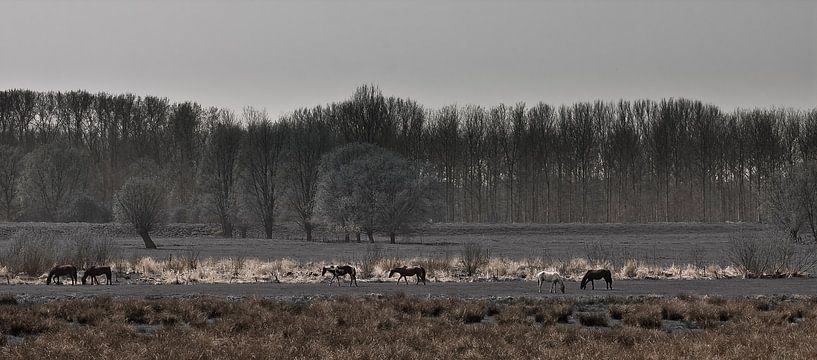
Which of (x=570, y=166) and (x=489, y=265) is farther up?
(x=570, y=166)

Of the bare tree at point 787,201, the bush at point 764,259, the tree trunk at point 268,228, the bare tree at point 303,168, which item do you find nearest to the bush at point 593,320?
the bush at point 764,259

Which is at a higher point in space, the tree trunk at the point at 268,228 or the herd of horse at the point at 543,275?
the tree trunk at the point at 268,228

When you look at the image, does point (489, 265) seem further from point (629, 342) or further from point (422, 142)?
point (422, 142)

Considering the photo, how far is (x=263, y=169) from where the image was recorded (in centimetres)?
8444

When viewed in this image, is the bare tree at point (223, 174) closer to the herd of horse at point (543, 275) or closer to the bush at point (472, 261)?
the bush at point (472, 261)

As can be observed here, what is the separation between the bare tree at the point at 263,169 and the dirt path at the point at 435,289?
52839 mm

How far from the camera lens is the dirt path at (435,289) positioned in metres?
26.3

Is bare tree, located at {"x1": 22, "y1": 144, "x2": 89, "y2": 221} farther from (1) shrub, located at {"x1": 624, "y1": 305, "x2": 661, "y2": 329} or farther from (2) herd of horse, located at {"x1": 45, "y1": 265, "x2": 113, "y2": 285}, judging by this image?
(1) shrub, located at {"x1": 624, "y1": 305, "x2": 661, "y2": 329}

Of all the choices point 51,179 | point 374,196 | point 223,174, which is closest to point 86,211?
point 51,179

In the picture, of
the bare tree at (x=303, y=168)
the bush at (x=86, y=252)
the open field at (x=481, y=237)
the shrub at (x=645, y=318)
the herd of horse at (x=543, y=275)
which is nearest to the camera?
the shrub at (x=645, y=318)

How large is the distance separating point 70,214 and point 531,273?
211 feet

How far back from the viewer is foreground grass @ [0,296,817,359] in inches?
561

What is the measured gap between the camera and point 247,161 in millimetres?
84938

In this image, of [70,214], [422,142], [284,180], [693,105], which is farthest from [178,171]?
[693,105]
